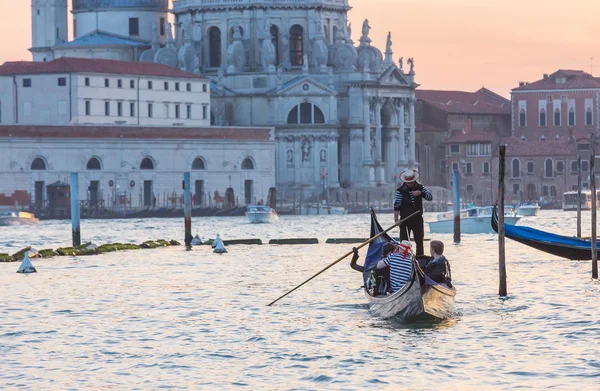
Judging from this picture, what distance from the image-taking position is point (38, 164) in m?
88.1

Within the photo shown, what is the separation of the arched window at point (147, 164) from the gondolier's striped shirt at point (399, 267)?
66.5 metres

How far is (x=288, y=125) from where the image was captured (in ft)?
336

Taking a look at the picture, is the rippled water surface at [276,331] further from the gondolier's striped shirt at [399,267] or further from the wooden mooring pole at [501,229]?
the gondolier's striped shirt at [399,267]

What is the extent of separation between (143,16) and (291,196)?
17596 mm

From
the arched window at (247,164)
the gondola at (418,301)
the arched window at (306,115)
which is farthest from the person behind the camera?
the arched window at (306,115)

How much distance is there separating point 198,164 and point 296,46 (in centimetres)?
1753

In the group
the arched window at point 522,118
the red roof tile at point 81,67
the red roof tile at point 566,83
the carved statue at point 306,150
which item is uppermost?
the red roof tile at point 566,83

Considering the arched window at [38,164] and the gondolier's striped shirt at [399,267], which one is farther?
the arched window at [38,164]

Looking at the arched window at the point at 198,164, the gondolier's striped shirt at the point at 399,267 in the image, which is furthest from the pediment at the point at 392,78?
the gondolier's striped shirt at the point at 399,267

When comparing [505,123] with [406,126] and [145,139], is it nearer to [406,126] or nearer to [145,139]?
[406,126]

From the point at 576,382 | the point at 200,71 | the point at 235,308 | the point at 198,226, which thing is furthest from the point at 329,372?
the point at 200,71

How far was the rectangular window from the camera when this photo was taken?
4358 inches

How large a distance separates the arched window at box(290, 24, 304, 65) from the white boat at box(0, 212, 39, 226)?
35.5m

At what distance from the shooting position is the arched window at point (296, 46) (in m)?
109
